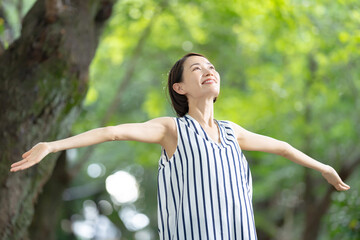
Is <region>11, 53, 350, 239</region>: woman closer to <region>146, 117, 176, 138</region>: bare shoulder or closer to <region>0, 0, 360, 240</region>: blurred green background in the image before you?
<region>146, 117, 176, 138</region>: bare shoulder

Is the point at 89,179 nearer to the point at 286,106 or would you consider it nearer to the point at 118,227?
the point at 118,227

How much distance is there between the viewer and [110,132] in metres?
2.62

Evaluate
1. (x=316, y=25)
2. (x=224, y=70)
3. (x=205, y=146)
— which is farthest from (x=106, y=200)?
(x=205, y=146)

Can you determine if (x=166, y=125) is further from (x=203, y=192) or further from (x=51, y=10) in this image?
(x=51, y=10)

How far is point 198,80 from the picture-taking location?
9.96 feet

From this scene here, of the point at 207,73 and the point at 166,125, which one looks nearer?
the point at 166,125

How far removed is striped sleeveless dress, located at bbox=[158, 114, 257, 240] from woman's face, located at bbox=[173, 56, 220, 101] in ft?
0.67

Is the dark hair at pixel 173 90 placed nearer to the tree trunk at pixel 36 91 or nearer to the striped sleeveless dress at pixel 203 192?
the striped sleeveless dress at pixel 203 192

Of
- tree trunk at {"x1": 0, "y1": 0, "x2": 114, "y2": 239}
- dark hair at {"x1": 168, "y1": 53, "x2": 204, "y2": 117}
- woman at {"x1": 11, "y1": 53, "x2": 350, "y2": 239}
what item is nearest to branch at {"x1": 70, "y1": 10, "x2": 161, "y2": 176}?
tree trunk at {"x1": 0, "y1": 0, "x2": 114, "y2": 239}

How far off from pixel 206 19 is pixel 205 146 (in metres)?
7.62

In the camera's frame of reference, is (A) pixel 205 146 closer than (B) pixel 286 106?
Yes

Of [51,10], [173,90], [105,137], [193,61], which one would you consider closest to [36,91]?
[51,10]

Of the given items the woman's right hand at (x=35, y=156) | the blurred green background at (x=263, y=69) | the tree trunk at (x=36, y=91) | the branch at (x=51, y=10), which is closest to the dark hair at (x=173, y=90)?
the woman's right hand at (x=35, y=156)

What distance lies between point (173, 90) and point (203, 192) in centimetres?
73
